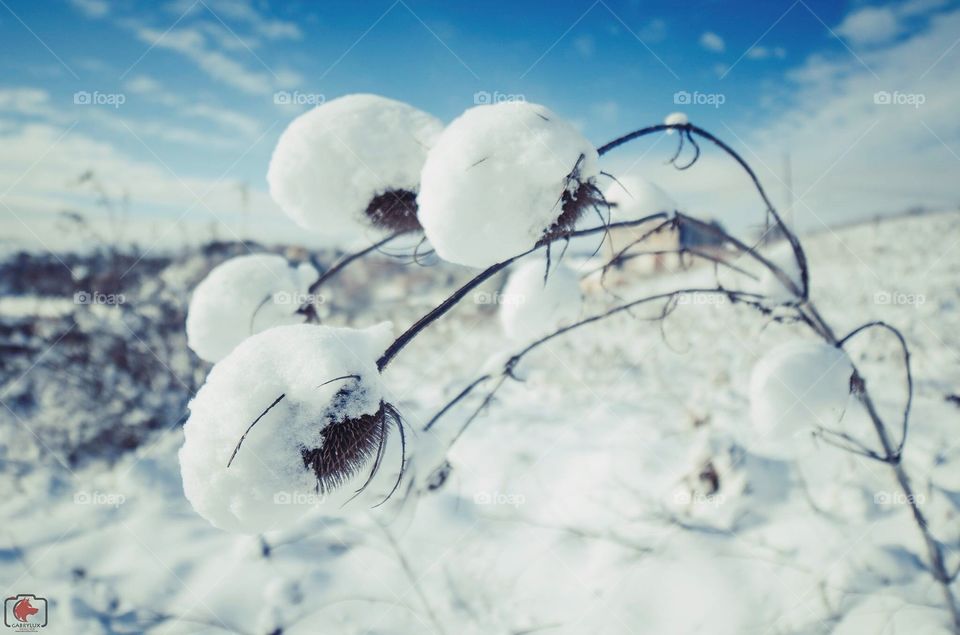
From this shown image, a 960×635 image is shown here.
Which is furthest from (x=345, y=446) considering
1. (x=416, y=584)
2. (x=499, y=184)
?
Answer: (x=416, y=584)

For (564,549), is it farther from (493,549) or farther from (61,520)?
(61,520)

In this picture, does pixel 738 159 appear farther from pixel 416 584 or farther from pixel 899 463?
pixel 416 584

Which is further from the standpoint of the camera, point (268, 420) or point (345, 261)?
point (345, 261)

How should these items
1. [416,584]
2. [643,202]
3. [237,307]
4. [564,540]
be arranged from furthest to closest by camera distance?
[564,540] < [416,584] < [643,202] < [237,307]

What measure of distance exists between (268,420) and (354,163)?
54 cm

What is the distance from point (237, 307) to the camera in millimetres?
1160

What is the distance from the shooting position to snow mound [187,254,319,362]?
116cm

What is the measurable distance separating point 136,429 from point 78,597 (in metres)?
2.31

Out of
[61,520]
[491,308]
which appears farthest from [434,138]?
[491,308]

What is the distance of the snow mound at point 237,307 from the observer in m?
1.16

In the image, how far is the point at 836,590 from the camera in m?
1.65

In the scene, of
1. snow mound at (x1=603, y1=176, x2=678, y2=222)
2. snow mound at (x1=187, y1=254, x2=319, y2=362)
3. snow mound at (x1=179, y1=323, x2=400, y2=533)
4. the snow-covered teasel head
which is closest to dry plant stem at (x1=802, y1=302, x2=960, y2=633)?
snow mound at (x1=603, y1=176, x2=678, y2=222)

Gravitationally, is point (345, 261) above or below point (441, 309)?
above

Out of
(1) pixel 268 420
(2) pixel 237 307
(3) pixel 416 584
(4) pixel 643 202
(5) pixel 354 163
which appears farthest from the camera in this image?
(3) pixel 416 584
